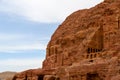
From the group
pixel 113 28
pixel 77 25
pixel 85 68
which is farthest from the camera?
pixel 77 25

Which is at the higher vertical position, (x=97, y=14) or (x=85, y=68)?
(x=97, y=14)

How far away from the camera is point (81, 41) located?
5775cm

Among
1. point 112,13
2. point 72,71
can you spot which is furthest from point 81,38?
point 72,71

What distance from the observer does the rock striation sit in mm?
44469

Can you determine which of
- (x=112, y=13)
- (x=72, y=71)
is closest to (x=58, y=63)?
(x=112, y=13)

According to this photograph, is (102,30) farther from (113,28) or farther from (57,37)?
(57,37)

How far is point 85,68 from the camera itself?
33250 mm

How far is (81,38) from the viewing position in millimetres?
58188

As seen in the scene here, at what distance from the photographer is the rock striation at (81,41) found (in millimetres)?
44469

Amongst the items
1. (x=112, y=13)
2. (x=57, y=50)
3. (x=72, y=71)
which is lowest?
(x=72, y=71)

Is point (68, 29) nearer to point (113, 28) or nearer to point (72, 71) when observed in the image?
point (113, 28)

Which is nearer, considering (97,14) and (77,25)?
(97,14)

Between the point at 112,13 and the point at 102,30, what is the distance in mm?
2885

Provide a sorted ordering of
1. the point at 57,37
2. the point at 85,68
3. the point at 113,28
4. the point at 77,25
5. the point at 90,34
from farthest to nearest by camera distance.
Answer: the point at 57,37, the point at 77,25, the point at 90,34, the point at 113,28, the point at 85,68
